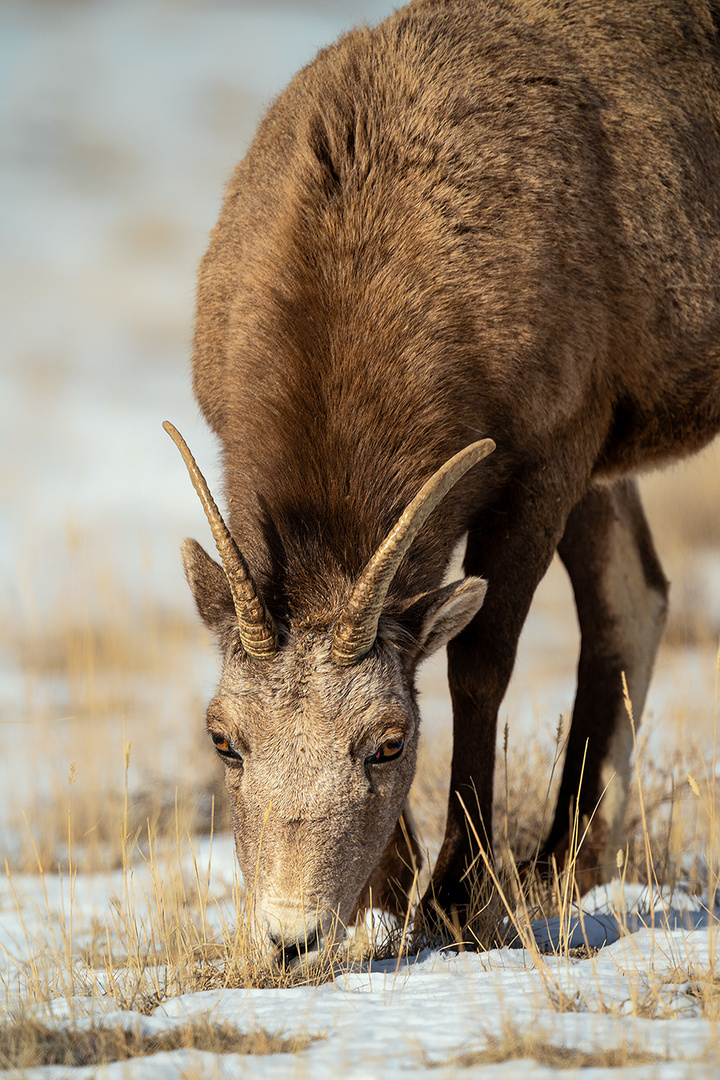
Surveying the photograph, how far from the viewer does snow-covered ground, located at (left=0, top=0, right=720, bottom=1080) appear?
3.01 meters

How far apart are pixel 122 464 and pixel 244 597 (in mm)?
18850

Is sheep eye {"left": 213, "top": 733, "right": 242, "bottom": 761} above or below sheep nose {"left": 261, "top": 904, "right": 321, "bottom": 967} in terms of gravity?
above

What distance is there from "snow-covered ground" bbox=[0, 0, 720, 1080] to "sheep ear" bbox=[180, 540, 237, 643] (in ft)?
2.14

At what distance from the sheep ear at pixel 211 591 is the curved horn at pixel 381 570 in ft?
1.75

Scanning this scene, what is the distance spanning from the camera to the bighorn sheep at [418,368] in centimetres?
385

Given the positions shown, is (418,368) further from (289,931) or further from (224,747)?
(289,931)

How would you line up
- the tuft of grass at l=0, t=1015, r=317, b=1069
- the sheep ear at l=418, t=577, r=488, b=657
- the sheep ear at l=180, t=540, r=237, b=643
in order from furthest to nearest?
the sheep ear at l=180, t=540, r=237, b=643
the sheep ear at l=418, t=577, r=488, b=657
the tuft of grass at l=0, t=1015, r=317, b=1069

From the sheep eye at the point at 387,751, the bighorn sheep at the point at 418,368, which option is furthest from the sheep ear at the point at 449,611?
the sheep eye at the point at 387,751

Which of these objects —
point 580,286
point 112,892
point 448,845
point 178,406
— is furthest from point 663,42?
point 178,406

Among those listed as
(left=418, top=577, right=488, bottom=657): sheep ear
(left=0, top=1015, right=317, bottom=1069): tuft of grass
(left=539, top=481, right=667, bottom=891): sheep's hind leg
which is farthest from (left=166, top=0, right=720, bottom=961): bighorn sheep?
(left=539, top=481, right=667, bottom=891): sheep's hind leg

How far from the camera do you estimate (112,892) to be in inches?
243

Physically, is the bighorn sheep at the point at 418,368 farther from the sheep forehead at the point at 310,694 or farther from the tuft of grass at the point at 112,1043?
the tuft of grass at the point at 112,1043

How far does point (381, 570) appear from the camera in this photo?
3781 mm

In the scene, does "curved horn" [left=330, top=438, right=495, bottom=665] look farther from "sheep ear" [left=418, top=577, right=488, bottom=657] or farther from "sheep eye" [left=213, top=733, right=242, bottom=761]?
"sheep eye" [left=213, top=733, right=242, bottom=761]
